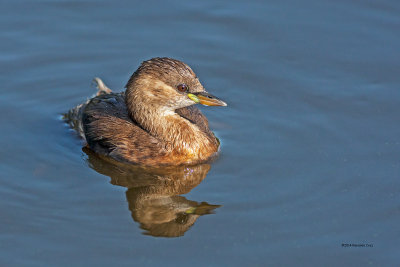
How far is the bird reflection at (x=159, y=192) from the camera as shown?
7.70 m

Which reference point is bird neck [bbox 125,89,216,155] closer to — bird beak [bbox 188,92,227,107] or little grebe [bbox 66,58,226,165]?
little grebe [bbox 66,58,226,165]

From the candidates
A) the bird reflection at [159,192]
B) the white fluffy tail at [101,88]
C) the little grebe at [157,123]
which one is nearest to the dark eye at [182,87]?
the little grebe at [157,123]

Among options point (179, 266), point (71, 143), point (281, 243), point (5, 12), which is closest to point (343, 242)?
point (281, 243)

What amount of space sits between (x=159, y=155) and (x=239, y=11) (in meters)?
3.67

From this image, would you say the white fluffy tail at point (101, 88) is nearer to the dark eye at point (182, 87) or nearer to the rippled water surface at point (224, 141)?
the rippled water surface at point (224, 141)

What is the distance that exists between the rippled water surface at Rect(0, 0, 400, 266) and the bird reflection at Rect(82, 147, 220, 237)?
0.8 inches

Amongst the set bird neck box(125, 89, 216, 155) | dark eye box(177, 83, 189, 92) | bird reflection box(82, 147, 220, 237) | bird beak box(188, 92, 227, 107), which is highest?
dark eye box(177, 83, 189, 92)

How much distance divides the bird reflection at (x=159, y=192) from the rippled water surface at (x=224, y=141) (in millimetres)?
21

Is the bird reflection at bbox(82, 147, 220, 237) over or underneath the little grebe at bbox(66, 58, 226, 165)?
underneath

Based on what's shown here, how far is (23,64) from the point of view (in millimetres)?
10492

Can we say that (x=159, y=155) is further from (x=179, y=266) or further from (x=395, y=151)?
(x=395, y=151)

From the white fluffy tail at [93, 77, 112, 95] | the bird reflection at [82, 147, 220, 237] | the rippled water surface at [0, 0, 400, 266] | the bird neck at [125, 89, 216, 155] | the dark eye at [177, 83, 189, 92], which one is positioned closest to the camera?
the rippled water surface at [0, 0, 400, 266]

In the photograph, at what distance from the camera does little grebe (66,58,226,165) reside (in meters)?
8.59

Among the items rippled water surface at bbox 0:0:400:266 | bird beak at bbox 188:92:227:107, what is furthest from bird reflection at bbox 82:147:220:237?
bird beak at bbox 188:92:227:107
